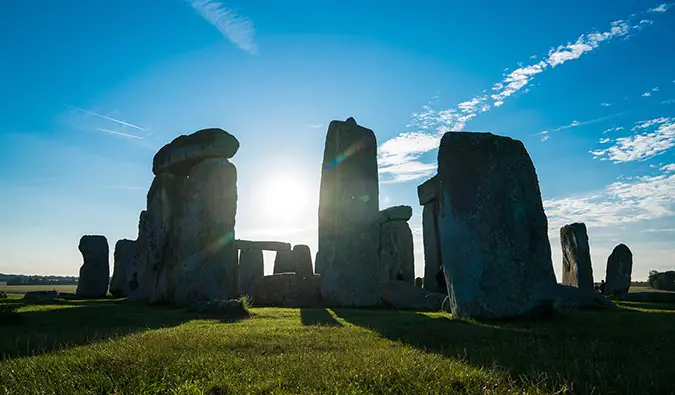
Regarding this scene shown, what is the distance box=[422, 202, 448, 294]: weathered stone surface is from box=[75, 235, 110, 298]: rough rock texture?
53.9 feet

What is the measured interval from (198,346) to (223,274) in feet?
29.7

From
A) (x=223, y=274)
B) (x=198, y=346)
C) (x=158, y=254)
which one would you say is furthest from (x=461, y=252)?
(x=158, y=254)

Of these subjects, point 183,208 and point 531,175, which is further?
point 183,208

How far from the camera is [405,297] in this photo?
1396 cm

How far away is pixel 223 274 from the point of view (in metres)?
13.4

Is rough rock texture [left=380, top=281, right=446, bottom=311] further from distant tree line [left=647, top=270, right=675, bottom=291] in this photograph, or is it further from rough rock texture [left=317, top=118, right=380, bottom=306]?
distant tree line [left=647, top=270, right=675, bottom=291]

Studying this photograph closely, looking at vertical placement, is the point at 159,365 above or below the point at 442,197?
below

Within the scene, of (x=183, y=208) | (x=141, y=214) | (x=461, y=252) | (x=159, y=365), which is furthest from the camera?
(x=141, y=214)

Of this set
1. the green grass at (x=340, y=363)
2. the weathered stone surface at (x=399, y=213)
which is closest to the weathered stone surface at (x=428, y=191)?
the weathered stone surface at (x=399, y=213)

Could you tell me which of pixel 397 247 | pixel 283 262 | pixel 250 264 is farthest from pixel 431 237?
pixel 250 264

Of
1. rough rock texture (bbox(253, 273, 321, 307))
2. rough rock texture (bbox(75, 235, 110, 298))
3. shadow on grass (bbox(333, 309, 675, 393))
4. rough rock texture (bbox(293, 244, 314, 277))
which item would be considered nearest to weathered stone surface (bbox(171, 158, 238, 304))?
rough rock texture (bbox(253, 273, 321, 307))

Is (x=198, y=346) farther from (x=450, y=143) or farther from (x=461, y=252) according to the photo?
(x=450, y=143)

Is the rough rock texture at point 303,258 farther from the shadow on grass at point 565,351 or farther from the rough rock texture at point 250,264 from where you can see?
the shadow on grass at point 565,351

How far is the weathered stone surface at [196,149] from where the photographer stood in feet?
47.3
